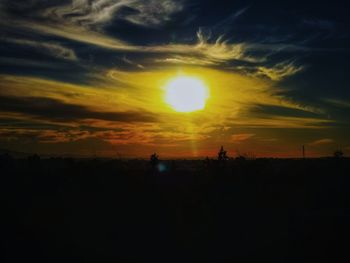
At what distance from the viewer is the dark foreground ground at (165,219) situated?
18672 mm

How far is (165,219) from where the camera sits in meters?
22.3

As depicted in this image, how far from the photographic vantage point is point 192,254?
18828 millimetres

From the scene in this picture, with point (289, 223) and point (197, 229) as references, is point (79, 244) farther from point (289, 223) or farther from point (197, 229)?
point (289, 223)

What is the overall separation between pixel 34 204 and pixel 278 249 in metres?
11.8

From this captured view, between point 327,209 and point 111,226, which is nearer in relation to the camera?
point 111,226

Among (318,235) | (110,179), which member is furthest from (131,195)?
(318,235)

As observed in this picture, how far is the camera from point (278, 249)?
18984mm

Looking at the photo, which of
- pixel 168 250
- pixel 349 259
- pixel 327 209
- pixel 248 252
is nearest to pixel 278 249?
pixel 248 252

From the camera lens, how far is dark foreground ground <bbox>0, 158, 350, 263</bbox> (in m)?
18.7

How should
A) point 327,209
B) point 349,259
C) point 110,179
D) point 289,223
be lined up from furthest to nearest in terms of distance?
point 110,179
point 327,209
point 289,223
point 349,259

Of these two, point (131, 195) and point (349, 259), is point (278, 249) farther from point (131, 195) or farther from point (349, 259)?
point (131, 195)

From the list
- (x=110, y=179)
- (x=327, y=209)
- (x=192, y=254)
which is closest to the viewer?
(x=192, y=254)

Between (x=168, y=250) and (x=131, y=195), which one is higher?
(x=131, y=195)

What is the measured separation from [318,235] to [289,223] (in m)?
2.07
